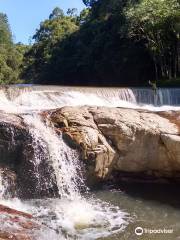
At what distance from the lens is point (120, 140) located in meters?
13.6

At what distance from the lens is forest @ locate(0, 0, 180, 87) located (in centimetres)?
3086

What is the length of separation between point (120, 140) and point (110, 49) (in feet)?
86.9

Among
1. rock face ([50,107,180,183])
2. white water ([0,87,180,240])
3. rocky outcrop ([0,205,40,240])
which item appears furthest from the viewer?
rock face ([50,107,180,183])

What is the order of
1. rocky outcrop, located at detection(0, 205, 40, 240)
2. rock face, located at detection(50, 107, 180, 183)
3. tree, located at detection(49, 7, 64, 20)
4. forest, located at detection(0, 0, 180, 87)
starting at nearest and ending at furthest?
rocky outcrop, located at detection(0, 205, 40, 240) → rock face, located at detection(50, 107, 180, 183) → forest, located at detection(0, 0, 180, 87) → tree, located at detection(49, 7, 64, 20)

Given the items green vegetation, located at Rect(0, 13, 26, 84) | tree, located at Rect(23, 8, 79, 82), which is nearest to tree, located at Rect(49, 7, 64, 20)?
tree, located at Rect(23, 8, 79, 82)

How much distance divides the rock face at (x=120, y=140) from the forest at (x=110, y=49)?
1697cm

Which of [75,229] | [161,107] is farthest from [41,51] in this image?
[75,229]

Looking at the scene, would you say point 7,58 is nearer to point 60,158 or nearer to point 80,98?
point 80,98

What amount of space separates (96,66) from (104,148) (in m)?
28.4

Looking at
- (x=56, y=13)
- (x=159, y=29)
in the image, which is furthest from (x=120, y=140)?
(x=56, y=13)

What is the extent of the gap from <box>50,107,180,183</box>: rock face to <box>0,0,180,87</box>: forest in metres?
17.0

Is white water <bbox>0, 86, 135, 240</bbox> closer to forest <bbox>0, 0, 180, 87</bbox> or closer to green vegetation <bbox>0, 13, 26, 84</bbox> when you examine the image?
forest <bbox>0, 0, 180, 87</bbox>

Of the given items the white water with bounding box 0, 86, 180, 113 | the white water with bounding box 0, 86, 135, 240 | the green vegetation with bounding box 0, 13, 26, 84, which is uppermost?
the green vegetation with bounding box 0, 13, 26, 84

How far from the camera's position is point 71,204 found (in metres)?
12.0
